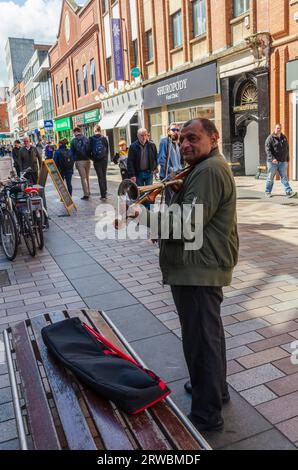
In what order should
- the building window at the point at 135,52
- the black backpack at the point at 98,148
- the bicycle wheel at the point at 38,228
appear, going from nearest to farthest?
the bicycle wheel at the point at 38,228
the black backpack at the point at 98,148
the building window at the point at 135,52

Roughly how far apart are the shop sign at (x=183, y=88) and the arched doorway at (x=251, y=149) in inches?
79.9

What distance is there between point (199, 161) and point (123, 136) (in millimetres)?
26252

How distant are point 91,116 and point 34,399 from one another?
1266 inches

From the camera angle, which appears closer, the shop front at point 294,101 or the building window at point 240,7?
the shop front at point 294,101

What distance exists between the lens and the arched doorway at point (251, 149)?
15719 millimetres

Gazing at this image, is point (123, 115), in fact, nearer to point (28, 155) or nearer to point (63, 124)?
point (28, 155)

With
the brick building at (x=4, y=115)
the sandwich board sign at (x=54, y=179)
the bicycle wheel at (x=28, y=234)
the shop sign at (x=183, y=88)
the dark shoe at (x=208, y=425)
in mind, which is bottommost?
the dark shoe at (x=208, y=425)

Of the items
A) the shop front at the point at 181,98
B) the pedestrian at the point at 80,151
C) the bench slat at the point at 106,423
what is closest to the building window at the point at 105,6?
the shop front at the point at 181,98

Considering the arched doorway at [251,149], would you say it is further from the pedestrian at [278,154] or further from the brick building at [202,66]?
the pedestrian at [278,154]

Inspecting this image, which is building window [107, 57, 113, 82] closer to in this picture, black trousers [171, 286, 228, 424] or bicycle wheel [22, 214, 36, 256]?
bicycle wheel [22, 214, 36, 256]

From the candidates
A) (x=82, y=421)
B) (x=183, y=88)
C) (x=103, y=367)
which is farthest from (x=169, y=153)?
(x=183, y=88)

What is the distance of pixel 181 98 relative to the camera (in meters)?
18.9

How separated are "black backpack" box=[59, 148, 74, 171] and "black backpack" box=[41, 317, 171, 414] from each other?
381 inches

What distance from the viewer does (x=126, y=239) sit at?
7887mm
